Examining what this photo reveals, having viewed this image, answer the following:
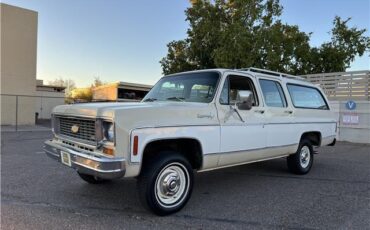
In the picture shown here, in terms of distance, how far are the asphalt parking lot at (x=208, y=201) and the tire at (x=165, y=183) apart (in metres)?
0.16

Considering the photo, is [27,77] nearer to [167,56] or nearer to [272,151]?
[167,56]

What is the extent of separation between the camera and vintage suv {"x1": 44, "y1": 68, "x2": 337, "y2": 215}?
3.93 metres

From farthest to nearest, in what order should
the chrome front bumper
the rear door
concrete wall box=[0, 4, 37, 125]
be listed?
1. concrete wall box=[0, 4, 37, 125]
2. the rear door
3. the chrome front bumper

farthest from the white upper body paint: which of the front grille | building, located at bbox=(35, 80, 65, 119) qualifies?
building, located at bbox=(35, 80, 65, 119)

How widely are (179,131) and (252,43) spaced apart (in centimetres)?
1729

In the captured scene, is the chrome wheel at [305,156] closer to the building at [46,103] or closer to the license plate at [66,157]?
the license plate at [66,157]

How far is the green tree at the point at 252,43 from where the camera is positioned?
20297 mm

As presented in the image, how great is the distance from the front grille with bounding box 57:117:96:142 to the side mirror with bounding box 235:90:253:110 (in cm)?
225

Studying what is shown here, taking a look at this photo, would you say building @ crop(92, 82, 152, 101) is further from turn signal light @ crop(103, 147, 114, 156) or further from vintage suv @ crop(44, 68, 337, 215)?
turn signal light @ crop(103, 147, 114, 156)

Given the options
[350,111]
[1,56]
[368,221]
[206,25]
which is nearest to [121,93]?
[206,25]

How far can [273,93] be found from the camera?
6.39 meters

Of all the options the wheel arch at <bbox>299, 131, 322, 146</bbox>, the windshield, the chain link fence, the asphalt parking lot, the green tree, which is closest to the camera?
the asphalt parking lot

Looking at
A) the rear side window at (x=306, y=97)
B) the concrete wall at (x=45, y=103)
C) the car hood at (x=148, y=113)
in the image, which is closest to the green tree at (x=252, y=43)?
the concrete wall at (x=45, y=103)

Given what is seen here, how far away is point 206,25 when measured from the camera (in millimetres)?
23031
